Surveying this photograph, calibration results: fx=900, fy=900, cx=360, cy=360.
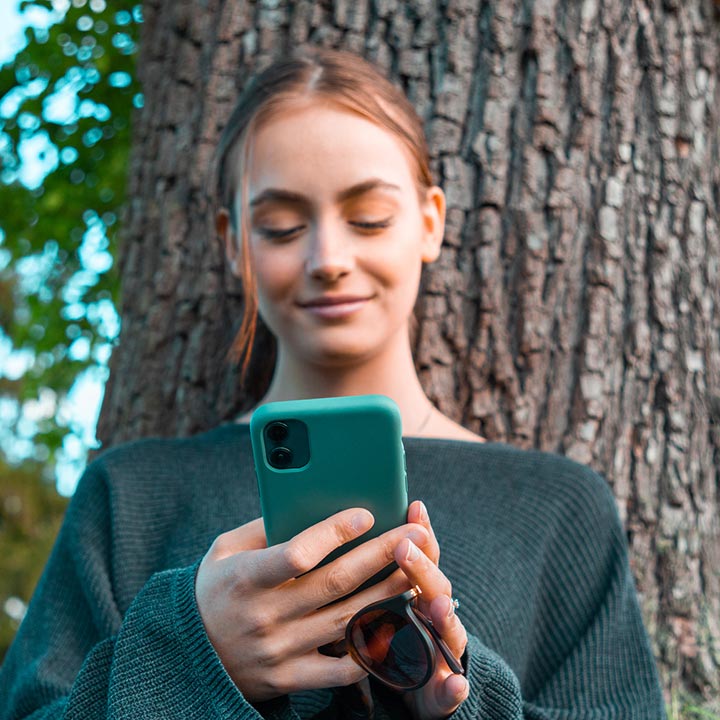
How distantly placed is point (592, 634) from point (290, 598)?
0.87 m

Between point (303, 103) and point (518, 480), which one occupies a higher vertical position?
point (303, 103)

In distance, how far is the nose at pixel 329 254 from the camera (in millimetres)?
1918

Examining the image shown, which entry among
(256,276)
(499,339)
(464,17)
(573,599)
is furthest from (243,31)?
(573,599)

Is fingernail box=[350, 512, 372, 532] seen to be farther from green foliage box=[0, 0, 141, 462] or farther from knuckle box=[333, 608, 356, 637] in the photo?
green foliage box=[0, 0, 141, 462]

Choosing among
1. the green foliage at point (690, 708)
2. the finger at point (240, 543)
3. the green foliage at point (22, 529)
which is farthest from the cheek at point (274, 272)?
the green foliage at point (22, 529)

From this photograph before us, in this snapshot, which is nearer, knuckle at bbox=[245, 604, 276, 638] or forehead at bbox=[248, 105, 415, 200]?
knuckle at bbox=[245, 604, 276, 638]

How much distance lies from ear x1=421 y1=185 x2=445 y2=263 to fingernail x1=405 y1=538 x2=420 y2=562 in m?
1.09

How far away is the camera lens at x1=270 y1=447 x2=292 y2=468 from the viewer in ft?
4.25

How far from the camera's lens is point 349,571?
1.28 m

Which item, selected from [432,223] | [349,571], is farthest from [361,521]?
[432,223]

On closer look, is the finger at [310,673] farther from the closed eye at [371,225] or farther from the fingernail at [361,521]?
the closed eye at [371,225]

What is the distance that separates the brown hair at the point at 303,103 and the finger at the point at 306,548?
0.93 m

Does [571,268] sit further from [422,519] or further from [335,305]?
[422,519]

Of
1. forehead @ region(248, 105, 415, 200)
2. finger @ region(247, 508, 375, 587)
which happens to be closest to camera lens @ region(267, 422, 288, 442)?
finger @ region(247, 508, 375, 587)
